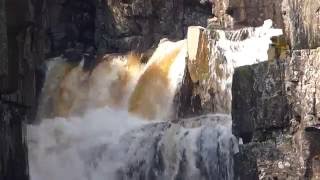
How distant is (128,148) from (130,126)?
204cm

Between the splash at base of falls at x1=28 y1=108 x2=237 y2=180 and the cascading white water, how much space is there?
0.02m

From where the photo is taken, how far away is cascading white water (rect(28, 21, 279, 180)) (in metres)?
16.3

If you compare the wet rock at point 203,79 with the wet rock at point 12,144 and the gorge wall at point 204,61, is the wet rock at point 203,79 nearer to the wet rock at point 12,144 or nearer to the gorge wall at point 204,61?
the gorge wall at point 204,61

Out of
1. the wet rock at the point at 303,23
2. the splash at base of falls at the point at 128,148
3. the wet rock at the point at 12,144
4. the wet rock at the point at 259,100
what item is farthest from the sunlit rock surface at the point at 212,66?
the wet rock at the point at 303,23

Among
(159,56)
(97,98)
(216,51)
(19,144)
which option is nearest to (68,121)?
(97,98)

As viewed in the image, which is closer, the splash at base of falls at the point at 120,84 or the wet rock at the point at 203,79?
the wet rock at the point at 203,79

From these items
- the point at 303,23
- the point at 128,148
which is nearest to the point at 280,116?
the point at 303,23

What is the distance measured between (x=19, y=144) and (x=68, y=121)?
6608 mm

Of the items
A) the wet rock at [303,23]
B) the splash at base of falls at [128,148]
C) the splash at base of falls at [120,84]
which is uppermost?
the wet rock at [303,23]

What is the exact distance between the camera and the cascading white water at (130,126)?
53.4ft

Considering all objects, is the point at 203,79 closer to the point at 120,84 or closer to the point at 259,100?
the point at 120,84

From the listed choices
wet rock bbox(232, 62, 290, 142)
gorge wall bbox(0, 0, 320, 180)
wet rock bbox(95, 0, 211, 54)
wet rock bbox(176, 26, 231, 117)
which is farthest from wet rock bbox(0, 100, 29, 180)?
wet rock bbox(95, 0, 211, 54)

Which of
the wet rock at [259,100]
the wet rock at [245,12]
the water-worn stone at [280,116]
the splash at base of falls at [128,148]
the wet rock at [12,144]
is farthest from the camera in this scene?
the wet rock at [245,12]

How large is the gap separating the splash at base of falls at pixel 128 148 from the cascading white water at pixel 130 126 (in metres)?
0.02
